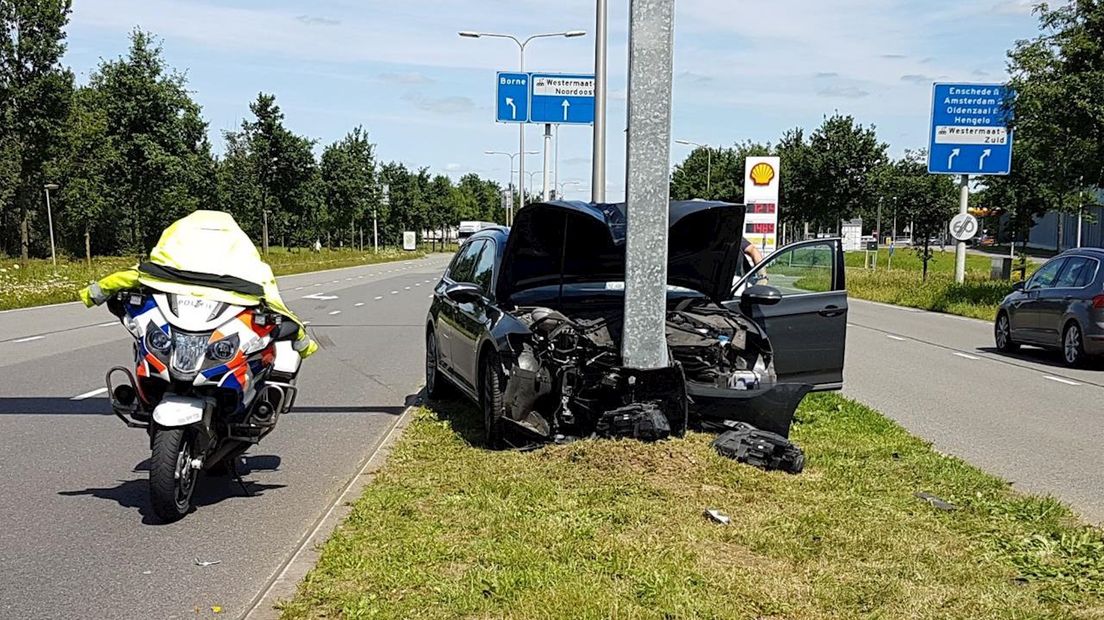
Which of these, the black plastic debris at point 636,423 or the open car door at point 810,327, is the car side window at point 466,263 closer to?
the open car door at point 810,327

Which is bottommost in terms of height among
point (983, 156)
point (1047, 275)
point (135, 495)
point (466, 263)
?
point (135, 495)

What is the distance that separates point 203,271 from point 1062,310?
520 inches

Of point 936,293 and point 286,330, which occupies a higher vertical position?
point 286,330

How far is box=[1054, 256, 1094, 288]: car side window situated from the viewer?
15.4m

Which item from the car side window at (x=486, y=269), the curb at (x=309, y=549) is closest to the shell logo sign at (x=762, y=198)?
the car side window at (x=486, y=269)

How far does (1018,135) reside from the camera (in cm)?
2538

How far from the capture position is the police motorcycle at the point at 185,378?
6004mm

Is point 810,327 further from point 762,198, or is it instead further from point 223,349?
point 762,198

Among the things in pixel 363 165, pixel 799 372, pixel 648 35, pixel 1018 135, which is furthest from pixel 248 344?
pixel 363 165

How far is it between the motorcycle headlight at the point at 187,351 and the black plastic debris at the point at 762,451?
3325 millimetres

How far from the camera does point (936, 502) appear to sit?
20.7ft

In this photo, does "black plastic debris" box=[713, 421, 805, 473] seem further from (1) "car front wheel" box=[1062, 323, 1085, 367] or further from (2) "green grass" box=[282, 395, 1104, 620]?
(1) "car front wheel" box=[1062, 323, 1085, 367]

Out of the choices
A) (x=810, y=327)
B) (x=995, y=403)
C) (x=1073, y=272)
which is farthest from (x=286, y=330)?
(x=1073, y=272)

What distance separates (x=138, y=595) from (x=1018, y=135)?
81.7 feet
